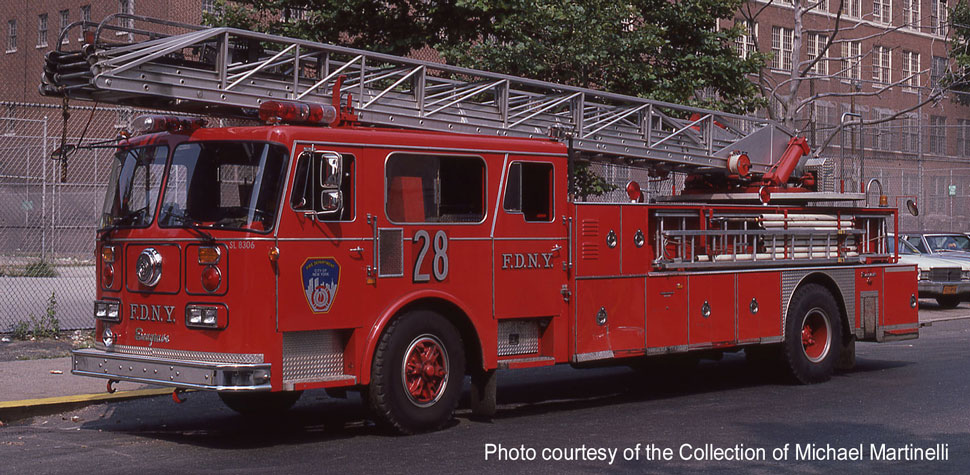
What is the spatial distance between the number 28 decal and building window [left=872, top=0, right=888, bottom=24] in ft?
137

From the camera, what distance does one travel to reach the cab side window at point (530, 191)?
398 inches

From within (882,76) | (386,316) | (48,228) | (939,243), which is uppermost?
(882,76)

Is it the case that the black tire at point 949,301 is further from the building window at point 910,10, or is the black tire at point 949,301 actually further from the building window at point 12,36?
the building window at point 12,36

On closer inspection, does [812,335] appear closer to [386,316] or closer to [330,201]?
[386,316]

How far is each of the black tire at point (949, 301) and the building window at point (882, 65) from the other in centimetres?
2917

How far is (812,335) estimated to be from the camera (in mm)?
12992

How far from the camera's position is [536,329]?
10.3 metres

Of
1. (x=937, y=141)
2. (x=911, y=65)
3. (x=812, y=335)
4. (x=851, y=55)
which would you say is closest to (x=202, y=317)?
(x=812, y=335)

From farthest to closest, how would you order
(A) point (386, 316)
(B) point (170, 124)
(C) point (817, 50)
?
(C) point (817, 50), (B) point (170, 124), (A) point (386, 316)

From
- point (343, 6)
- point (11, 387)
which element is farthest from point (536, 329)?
point (343, 6)

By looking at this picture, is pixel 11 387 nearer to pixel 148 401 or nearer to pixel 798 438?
pixel 148 401

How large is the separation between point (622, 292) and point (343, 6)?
7.15m

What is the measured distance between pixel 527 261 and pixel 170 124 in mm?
3168

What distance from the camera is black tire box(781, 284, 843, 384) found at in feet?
41.0
